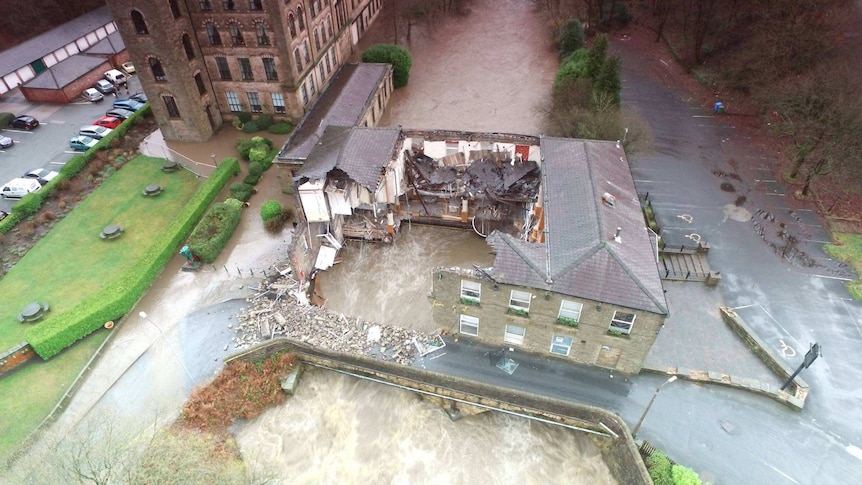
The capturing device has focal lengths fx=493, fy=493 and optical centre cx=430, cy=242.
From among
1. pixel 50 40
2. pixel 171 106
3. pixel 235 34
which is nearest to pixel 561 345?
pixel 235 34

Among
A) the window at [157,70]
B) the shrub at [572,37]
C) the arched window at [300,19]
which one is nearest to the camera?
the window at [157,70]

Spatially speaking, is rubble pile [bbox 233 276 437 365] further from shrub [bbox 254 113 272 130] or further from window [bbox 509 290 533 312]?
shrub [bbox 254 113 272 130]

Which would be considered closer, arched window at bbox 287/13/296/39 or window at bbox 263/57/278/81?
arched window at bbox 287/13/296/39

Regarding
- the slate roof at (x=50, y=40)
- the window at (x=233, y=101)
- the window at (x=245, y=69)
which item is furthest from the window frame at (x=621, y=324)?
the slate roof at (x=50, y=40)

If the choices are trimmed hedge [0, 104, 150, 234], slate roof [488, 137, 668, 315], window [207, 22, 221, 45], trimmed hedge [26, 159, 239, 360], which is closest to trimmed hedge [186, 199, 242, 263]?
trimmed hedge [26, 159, 239, 360]

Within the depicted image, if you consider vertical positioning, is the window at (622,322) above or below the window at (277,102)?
above

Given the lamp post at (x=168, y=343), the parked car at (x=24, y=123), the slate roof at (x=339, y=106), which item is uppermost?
the slate roof at (x=339, y=106)

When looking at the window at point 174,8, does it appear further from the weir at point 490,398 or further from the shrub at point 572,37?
the shrub at point 572,37
